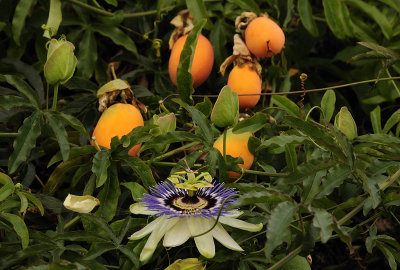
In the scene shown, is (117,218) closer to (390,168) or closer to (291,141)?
(291,141)

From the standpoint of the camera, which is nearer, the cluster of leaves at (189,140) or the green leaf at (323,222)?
the green leaf at (323,222)

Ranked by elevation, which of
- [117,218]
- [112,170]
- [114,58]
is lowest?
[117,218]

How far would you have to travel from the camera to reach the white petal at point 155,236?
1045 mm

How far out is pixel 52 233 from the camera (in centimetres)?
125

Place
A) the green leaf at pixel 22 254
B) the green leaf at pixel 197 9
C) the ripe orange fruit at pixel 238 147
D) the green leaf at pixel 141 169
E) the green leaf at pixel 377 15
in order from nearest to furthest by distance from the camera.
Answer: the green leaf at pixel 22 254 < the green leaf at pixel 141 169 < the ripe orange fruit at pixel 238 147 < the green leaf at pixel 197 9 < the green leaf at pixel 377 15

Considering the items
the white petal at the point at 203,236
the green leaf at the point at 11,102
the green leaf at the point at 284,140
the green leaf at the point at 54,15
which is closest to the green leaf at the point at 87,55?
the green leaf at the point at 54,15

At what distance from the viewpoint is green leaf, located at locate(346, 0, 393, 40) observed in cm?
165

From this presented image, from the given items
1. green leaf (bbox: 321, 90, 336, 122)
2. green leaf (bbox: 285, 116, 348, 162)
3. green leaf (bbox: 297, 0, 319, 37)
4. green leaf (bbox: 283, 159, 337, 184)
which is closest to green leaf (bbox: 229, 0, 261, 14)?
green leaf (bbox: 297, 0, 319, 37)

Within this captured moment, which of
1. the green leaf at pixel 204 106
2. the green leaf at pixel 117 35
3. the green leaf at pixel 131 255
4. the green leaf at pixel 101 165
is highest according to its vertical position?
the green leaf at pixel 117 35

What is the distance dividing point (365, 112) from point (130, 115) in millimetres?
712

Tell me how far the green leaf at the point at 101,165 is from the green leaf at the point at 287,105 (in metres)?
0.41

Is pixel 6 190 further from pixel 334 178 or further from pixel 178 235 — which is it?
pixel 334 178

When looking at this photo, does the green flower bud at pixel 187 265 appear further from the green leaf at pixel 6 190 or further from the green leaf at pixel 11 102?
the green leaf at pixel 11 102

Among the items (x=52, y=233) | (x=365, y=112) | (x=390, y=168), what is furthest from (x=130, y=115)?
(x=365, y=112)
